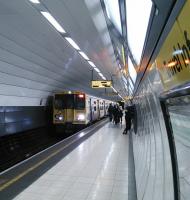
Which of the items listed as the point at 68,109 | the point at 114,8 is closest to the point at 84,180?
the point at 114,8

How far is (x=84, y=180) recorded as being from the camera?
5.99 meters

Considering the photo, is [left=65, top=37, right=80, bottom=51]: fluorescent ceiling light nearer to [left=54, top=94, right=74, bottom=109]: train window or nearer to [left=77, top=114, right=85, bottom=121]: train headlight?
[left=54, top=94, right=74, bottom=109]: train window

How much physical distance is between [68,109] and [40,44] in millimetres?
7935

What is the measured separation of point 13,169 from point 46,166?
0.87 metres

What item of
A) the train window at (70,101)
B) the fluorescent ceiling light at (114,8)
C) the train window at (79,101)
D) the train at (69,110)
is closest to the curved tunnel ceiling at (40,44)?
the fluorescent ceiling light at (114,8)

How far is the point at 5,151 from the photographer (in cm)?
1220

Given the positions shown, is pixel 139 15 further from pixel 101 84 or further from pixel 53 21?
pixel 101 84

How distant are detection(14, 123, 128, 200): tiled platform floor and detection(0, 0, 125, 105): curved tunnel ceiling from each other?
3.97 metres

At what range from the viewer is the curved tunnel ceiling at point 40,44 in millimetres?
6801

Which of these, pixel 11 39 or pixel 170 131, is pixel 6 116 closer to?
pixel 11 39

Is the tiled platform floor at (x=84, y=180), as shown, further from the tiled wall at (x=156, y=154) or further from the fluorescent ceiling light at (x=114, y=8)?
the fluorescent ceiling light at (x=114, y=8)

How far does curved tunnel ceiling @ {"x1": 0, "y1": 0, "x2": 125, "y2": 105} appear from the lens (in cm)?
680

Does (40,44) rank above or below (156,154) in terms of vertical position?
above

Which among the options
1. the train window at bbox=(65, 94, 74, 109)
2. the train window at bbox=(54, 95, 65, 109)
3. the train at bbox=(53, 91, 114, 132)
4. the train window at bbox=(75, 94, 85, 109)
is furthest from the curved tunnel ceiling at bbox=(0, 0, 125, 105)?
the train window at bbox=(75, 94, 85, 109)
